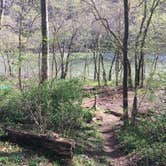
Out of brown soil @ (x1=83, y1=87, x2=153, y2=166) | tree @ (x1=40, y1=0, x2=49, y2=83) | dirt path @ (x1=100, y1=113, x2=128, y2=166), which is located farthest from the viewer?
tree @ (x1=40, y1=0, x2=49, y2=83)

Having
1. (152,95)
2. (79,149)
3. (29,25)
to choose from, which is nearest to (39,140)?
(79,149)

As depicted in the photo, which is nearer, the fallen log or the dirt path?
the fallen log

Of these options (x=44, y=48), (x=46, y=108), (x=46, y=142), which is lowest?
(x=46, y=142)

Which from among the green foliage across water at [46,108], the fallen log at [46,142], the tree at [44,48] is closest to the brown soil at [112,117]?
the green foliage across water at [46,108]

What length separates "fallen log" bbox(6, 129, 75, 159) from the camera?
10.4 m

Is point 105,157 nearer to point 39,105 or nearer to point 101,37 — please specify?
point 39,105

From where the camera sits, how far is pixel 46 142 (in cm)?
1061

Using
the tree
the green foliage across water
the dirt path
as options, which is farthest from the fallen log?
the tree

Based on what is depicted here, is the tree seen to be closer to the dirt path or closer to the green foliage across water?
the green foliage across water

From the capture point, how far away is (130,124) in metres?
14.6

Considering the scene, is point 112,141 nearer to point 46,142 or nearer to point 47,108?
point 47,108

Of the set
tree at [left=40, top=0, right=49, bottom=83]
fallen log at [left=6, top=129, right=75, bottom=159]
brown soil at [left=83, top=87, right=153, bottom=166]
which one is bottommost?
brown soil at [left=83, top=87, right=153, bottom=166]

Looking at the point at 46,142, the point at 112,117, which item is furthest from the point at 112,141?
the point at 112,117

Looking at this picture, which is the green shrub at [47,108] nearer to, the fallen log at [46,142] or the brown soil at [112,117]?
the fallen log at [46,142]
